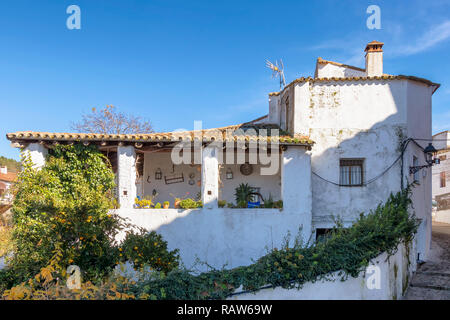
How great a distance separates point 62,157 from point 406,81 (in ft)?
A: 37.1

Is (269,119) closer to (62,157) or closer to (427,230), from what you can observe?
(427,230)

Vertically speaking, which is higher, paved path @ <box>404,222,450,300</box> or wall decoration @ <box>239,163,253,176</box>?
wall decoration @ <box>239,163,253,176</box>

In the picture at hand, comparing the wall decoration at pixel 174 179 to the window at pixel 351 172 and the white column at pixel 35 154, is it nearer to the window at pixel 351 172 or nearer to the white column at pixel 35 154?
the white column at pixel 35 154

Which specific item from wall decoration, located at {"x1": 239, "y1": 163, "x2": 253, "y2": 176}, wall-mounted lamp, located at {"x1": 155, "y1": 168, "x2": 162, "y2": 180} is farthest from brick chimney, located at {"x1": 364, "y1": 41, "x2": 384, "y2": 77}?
wall-mounted lamp, located at {"x1": 155, "y1": 168, "x2": 162, "y2": 180}

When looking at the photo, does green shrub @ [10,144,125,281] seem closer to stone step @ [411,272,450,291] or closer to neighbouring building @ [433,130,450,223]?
stone step @ [411,272,450,291]

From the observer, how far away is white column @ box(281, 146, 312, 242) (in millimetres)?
10023

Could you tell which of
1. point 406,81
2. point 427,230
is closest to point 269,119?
point 406,81

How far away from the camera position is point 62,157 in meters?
9.32

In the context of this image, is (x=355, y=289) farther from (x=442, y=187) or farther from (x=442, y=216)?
(x=442, y=187)

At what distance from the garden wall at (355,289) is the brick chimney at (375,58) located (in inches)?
272

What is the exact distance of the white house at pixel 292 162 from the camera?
385 inches

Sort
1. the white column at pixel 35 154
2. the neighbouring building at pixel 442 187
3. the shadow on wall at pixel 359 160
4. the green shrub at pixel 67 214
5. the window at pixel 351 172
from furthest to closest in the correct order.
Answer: the neighbouring building at pixel 442 187, the window at pixel 351 172, the shadow on wall at pixel 359 160, the white column at pixel 35 154, the green shrub at pixel 67 214

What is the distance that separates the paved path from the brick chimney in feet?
23.6

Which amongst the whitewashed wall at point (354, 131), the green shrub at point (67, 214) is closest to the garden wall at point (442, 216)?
the whitewashed wall at point (354, 131)
